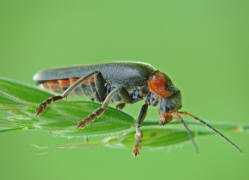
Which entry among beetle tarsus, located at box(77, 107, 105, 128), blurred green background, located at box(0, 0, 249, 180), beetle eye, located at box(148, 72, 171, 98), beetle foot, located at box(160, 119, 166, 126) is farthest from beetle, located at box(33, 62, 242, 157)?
blurred green background, located at box(0, 0, 249, 180)

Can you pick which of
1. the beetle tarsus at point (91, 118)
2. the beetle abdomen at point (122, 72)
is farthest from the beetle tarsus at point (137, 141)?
the beetle abdomen at point (122, 72)

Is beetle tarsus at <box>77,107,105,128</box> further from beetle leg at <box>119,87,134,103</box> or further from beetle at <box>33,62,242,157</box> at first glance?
beetle leg at <box>119,87,134,103</box>

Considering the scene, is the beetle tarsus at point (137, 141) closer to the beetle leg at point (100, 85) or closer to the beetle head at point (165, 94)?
the beetle head at point (165, 94)

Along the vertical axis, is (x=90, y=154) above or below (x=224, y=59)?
below

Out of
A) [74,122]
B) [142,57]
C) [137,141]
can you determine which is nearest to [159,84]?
[137,141]

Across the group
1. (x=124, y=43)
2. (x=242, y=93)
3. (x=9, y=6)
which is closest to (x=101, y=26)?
(x=124, y=43)

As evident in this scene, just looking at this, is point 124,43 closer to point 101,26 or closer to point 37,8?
point 101,26
